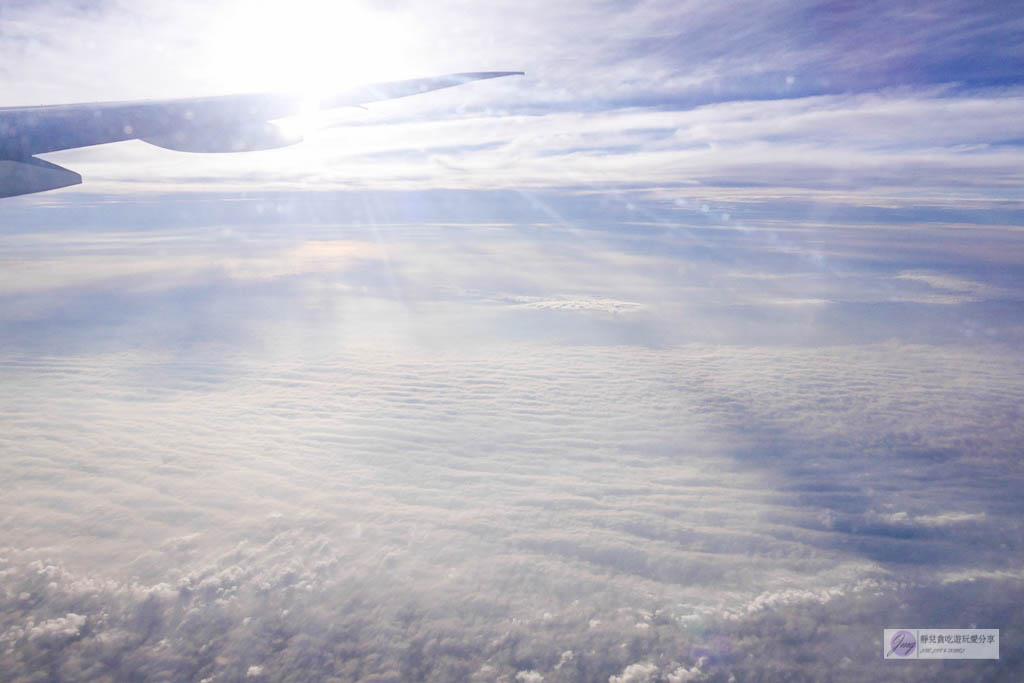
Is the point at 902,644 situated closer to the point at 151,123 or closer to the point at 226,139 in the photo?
the point at 226,139

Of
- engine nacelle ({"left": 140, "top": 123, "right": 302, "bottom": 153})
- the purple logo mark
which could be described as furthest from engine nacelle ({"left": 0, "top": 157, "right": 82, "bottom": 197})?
the purple logo mark

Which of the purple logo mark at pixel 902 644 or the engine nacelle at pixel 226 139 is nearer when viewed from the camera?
the engine nacelle at pixel 226 139

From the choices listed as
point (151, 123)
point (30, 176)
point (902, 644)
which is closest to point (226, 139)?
point (151, 123)

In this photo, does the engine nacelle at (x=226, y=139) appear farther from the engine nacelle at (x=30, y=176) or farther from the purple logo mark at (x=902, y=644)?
the purple logo mark at (x=902, y=644)

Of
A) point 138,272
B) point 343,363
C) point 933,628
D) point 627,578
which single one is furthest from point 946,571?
point 138,272

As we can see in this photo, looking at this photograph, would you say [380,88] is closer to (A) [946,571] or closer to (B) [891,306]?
(A) [946,571]

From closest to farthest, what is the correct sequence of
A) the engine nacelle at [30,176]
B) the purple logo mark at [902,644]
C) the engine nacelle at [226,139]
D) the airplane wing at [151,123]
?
the airplane wing at [151,123]
the engine nacelle at [30,176]
the engine nacelle at [226,139]
the purple logo mark at [902,644]

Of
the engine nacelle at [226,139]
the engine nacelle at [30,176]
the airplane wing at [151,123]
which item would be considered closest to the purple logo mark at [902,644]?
the airplane wing at [151,123]
